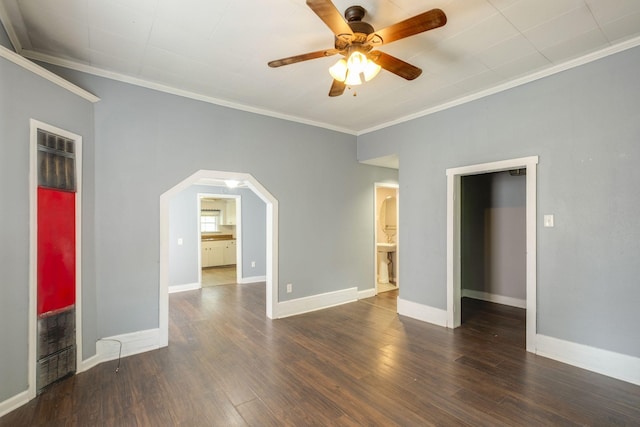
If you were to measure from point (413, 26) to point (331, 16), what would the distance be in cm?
51

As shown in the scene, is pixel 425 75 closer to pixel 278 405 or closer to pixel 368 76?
pixel 368 76

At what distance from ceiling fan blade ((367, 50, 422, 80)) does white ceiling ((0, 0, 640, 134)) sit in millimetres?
303

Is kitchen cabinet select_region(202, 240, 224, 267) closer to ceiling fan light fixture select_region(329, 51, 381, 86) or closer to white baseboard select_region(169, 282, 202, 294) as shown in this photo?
white baseboard select_region(169, 282, 202, 294)

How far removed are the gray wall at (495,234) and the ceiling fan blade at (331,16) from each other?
3881 millimetres

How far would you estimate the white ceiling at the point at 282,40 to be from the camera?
2176 mm

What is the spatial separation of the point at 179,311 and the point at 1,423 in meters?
2.66


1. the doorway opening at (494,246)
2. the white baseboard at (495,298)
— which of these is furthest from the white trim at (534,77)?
the white baseboard at (495,298)

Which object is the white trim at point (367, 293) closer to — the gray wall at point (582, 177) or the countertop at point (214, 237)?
the gray wall at point (582, 177)

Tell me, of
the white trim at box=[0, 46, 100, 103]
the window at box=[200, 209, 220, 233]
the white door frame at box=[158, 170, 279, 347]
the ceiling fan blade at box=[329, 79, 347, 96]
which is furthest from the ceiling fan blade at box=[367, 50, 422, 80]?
the window at box=[200, 209, 220, 233]

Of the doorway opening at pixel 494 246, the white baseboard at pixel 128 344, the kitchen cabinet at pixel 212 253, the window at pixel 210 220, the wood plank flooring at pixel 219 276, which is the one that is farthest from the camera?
the window at pixel 210 220

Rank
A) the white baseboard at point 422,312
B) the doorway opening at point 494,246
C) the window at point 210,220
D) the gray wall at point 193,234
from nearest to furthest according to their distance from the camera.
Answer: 1. the white baseboard at point 422,312
2. the doorway opening at point 494,246
3. the gray wall at point 193,234
4. the window at point 210,220

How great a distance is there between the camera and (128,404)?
236 cm

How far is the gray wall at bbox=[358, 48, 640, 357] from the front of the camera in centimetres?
266

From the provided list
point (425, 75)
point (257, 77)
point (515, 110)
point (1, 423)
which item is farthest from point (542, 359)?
point (1, 423)
